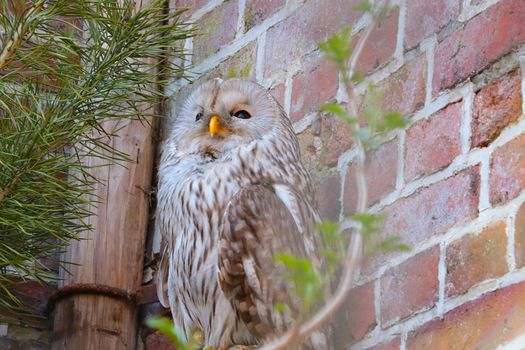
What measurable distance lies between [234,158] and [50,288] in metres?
0.54

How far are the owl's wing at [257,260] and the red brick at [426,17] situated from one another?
434 mm

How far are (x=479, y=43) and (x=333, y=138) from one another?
43cm

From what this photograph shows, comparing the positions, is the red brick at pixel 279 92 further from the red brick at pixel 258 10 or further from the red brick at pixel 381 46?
the red brick at pixel 381 46

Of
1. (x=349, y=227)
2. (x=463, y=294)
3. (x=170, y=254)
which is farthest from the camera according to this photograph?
(x=170, y=254)

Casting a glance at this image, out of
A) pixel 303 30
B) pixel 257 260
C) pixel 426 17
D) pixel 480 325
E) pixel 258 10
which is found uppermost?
pixel 258 10

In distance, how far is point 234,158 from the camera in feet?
8.44

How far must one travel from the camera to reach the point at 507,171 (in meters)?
1.96

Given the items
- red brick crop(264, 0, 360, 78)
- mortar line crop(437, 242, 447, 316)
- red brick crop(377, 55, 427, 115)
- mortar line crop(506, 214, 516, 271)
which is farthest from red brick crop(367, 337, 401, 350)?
red brick crop(264, 0, 360, 78)

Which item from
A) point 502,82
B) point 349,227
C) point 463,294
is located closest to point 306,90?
point 349,227

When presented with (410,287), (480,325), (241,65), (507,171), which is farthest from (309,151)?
(480,325)

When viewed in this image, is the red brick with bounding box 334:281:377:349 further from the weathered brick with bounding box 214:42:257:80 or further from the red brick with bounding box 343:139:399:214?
the weathered brick with bounding box 214:42:257:80

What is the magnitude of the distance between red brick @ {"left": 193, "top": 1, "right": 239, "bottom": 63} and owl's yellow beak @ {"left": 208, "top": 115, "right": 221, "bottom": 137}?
24 cm

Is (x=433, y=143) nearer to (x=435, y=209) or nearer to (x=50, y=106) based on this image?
(x=435, y=209)

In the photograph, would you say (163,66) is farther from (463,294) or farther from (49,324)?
(463,294)
